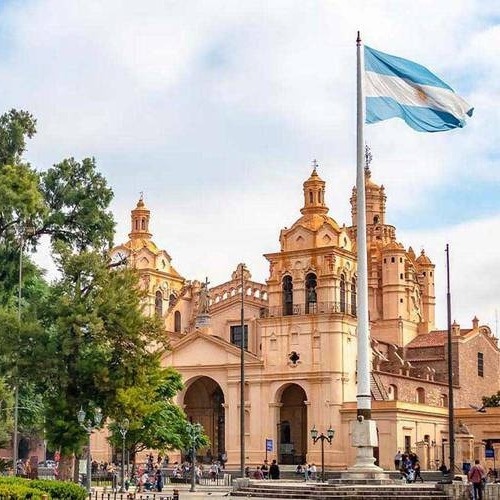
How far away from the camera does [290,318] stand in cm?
6594

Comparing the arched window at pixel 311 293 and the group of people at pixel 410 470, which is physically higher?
the arched window at pixel 311 293

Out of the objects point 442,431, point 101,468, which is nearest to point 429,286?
point 442,431

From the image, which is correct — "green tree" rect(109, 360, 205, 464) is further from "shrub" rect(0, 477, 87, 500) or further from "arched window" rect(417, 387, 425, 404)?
"shrub" rect(0, 477, 87, 500)

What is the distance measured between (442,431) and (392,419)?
833 centimetres

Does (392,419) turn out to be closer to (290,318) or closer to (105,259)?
(290,318)

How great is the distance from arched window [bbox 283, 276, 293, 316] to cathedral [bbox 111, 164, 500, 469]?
9 centimetres

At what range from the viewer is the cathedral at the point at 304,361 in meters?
63.9

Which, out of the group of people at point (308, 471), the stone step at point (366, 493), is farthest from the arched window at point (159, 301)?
the stone step at point (366, 493)

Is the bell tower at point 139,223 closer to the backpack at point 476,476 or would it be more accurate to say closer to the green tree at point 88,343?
the green tree at point 88,343

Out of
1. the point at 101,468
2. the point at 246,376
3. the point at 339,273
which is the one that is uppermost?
the point at 339,273

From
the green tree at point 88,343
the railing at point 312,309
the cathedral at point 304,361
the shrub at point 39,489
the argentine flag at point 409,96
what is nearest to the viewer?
the shrub at point 39,489

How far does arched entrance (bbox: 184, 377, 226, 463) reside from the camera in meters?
73.0

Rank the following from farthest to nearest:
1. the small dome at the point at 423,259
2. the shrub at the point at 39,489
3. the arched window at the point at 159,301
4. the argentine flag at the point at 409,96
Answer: the small dome at the point at 423,259, the arched window at the point at 159,301, the argentine flag at the point at 409,96, the shrub at the point at 39,489

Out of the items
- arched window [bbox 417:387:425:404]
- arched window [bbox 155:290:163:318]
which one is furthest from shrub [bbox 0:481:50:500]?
arched window [bbox 155:290:163:318]
